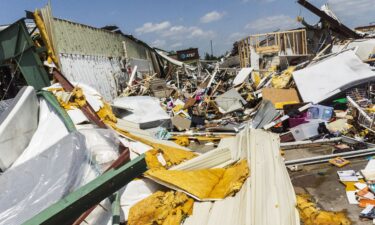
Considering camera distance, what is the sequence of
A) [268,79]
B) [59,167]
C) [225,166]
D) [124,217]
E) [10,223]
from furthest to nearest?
1. [268,79]
2. [225,166]
3. [124,217]
4. [59,167]
5. [10,223]

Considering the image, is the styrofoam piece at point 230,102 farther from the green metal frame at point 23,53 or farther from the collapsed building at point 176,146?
the green metal frame at point 23,53

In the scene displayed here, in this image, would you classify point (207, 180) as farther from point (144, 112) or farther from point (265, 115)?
point (144, 112)

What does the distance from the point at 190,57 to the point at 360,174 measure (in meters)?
21.3

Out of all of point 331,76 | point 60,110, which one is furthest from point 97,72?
point 331,76

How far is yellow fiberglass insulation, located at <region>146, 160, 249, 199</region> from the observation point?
429 centimetres

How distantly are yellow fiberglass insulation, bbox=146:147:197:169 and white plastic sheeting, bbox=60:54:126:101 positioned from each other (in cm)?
585

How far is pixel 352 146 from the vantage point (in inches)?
240

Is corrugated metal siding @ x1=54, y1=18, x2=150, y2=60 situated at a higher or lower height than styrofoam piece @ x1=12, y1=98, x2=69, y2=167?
higher

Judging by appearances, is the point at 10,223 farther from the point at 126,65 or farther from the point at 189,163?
the point at 126,65

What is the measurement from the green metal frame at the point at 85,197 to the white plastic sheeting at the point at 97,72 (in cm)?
841

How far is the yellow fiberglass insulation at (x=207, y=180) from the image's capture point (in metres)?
4.29

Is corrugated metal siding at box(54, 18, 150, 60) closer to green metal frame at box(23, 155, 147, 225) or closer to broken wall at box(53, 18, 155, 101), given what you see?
broken wall at box(53, 18, 155, 101)

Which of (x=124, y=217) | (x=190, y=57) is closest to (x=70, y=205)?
(x=124, y=217)

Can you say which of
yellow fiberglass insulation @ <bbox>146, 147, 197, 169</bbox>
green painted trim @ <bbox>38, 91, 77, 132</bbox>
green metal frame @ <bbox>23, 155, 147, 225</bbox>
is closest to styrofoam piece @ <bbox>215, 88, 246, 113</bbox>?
yellow fiberglass insulation @ <bbox>146, 147, 197, 169</bbox>
